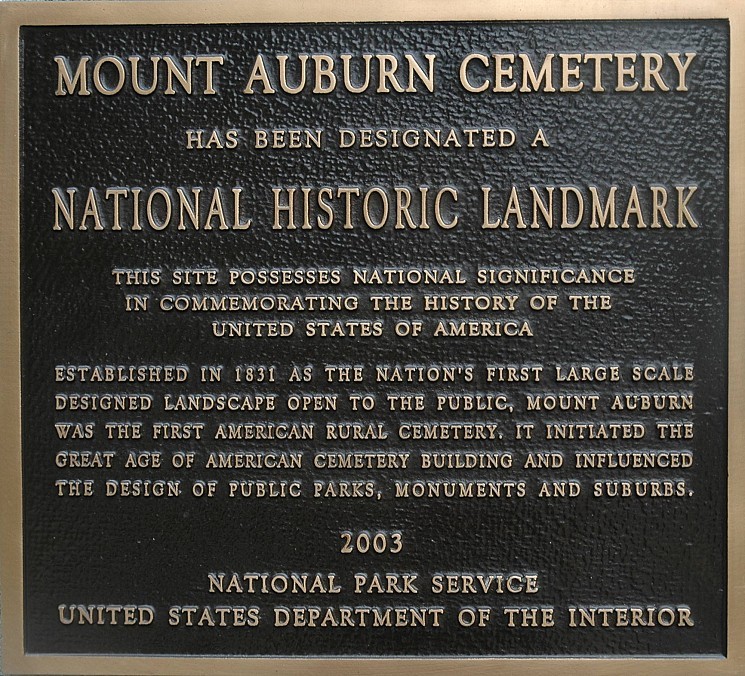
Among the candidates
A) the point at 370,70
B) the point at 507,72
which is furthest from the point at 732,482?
the point at 370,70

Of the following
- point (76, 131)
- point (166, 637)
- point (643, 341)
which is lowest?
point (166, 637)

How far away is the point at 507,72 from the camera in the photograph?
6.30ft

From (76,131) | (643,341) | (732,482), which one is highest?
(76,131)

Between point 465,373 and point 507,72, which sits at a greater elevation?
point 507,72

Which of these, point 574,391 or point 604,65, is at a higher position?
point 604,65

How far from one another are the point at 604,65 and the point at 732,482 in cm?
113

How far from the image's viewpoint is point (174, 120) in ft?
6.38

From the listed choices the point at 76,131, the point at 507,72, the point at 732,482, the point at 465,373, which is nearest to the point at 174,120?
the point at 76,131

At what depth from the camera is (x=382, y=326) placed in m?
1.94

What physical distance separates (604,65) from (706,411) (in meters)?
0.93

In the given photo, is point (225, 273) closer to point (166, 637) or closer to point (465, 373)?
point (465, 373)

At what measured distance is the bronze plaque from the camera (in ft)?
6.30

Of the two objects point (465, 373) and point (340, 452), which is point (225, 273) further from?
point (465, 373)

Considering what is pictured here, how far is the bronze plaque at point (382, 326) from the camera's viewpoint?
1921mm
